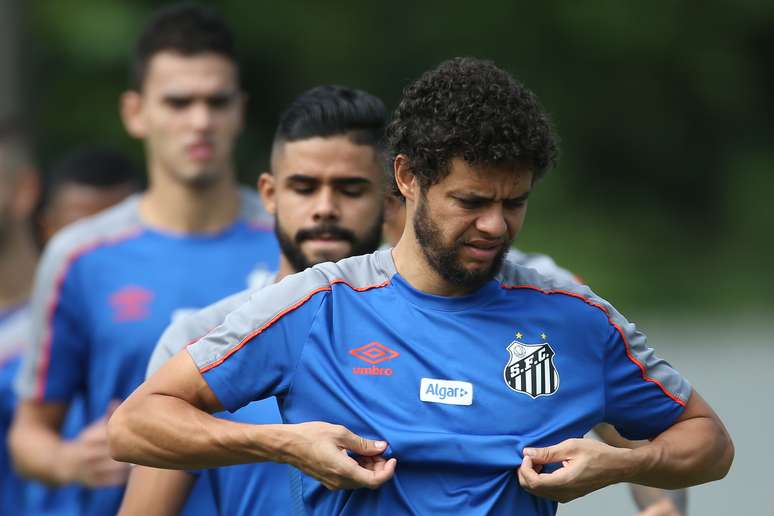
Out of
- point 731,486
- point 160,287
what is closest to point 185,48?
point 160,287

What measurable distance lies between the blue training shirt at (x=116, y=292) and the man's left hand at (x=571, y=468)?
8.68 ft

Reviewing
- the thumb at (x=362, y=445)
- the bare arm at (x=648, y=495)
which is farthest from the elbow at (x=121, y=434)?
the bare arm at (x=648, y=495)

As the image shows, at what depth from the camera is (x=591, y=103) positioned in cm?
2162

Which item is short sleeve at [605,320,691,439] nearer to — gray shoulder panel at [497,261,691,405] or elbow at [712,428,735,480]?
gray shoulder panel at [497,261,691,405]

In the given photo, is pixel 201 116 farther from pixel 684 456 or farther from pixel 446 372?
pixel 684 456

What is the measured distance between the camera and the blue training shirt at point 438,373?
3.75 meters

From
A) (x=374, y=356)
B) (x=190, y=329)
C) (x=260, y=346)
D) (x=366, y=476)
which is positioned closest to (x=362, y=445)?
(x=366, y=476)

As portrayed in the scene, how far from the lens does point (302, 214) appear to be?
16.1 ft

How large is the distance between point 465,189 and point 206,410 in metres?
0.89

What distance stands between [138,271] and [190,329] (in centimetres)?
187

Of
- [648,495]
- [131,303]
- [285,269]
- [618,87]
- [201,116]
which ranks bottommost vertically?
[648,495]

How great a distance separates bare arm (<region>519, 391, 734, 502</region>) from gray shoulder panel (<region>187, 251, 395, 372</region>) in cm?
65

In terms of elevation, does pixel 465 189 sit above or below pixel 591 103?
below

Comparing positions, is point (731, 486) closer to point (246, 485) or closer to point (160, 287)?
point (160, 287)
